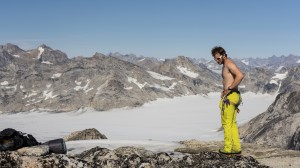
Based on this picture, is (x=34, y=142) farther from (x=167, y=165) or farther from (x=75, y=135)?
(x=75, y=135)

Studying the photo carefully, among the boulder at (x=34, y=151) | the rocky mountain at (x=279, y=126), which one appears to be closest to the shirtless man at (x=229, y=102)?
the boulder at (x=34, y=151)

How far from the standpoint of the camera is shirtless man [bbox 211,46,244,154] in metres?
11.2

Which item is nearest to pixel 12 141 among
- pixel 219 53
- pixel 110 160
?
pixel 110 160

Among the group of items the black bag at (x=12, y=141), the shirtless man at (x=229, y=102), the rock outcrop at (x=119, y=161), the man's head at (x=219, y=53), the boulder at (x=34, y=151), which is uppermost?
the man's head at (x=219, y=53)

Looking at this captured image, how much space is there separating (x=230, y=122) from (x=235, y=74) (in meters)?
1.33

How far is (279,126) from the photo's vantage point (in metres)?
76.2

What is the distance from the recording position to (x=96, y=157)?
10938 mm

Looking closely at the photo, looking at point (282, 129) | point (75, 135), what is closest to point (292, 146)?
point (282, 129)

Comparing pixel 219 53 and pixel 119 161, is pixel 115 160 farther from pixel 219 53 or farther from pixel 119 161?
pixel 219 53

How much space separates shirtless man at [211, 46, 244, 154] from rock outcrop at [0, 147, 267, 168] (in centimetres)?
38

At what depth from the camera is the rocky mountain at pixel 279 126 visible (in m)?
70.9

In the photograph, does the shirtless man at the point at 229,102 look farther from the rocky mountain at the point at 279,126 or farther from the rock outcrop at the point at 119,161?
the rocky mountain at the point at 279,126

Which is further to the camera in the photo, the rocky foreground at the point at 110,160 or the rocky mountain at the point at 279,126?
the rocky mountain at the point at 279,126

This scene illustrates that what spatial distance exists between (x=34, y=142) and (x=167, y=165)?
3970mm
